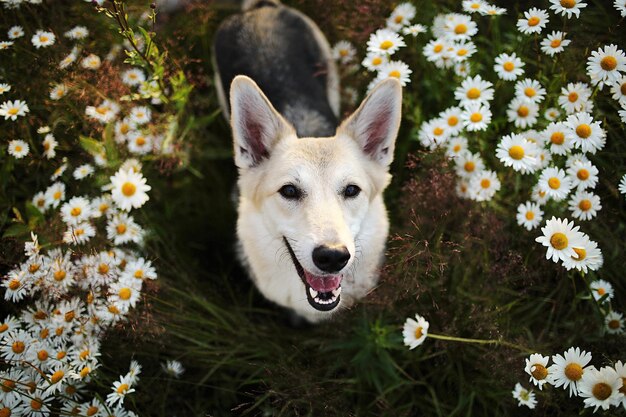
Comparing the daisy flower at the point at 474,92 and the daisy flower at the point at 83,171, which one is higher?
the daisy flower at the point at 474,92

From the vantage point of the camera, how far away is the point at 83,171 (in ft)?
9.55

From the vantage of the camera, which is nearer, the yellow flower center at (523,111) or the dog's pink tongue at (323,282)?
the dog's pink tongue at (323,282)

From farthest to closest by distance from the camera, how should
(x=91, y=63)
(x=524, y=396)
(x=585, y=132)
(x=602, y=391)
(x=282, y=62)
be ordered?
(x=282, y=62)
(x=91, y=63)
(x=585, y=132)
(x=524, y=396)
(x=602, y=391)

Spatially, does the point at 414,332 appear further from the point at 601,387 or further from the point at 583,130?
the point at 583,130

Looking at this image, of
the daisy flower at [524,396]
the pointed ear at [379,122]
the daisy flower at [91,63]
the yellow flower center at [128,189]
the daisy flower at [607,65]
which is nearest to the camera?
the daisy flower at [524,396]

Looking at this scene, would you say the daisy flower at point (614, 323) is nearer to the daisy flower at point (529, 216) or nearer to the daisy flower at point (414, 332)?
the daisy flower at point (529, 216)

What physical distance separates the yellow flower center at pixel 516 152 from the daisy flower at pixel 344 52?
1772mm

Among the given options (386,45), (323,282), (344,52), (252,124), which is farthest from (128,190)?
(344,52)

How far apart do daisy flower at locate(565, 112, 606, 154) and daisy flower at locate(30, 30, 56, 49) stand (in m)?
3.30

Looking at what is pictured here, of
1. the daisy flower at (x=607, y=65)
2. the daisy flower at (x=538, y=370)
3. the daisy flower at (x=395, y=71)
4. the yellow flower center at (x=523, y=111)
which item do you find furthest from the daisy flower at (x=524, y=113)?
the daisy flower at (x=538, y=370)

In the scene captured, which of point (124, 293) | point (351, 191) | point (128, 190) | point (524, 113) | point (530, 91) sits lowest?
Answer: point (124, 293)

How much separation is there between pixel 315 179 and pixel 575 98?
1.61 meters

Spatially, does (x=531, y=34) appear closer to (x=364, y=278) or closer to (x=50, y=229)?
(x=364, y=278)

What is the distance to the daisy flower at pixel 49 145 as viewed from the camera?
292 cm
